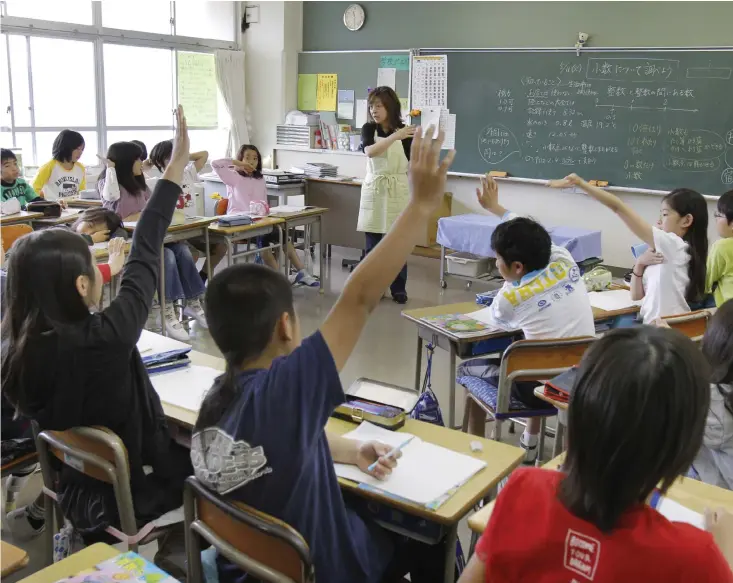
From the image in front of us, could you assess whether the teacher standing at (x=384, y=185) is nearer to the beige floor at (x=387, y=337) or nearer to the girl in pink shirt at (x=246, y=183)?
the beige floor at (x=387, y=337)

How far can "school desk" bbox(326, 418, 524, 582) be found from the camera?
4.77 ft

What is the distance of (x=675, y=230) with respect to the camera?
10.5 ft

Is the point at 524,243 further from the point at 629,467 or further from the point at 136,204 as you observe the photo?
the point at 136,204

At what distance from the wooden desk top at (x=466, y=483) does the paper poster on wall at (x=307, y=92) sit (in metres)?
6.63

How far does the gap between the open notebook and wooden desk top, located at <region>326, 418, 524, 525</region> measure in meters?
0.02

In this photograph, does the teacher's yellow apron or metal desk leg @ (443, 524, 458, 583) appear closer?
metal desk leg @ (443, 524, 458, 583)

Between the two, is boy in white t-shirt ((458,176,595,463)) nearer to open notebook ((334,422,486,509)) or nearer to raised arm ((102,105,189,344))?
open notebook ((334,422,486,509))

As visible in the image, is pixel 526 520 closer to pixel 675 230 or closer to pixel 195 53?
pixel 675 230

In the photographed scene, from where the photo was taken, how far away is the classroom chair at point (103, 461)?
1.68m

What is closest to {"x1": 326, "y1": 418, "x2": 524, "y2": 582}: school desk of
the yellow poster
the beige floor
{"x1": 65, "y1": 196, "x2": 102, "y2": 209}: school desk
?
the beige floor

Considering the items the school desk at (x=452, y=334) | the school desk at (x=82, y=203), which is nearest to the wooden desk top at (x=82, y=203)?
the school desk at (x=82, y=203)

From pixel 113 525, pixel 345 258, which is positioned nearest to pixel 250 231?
pixel 345 258

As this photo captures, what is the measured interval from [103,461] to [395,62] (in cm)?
626

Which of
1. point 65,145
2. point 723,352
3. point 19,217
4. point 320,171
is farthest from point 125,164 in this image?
point 723,352
